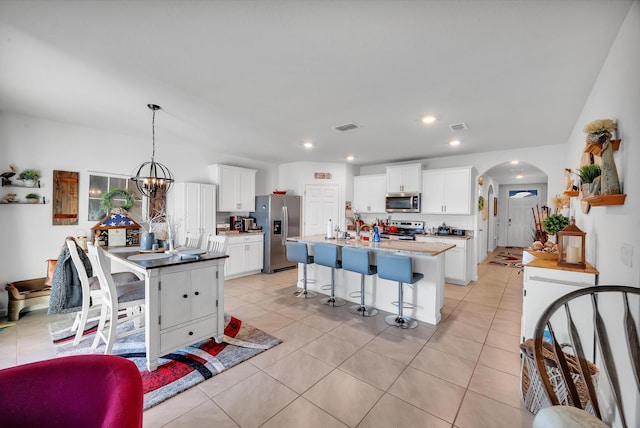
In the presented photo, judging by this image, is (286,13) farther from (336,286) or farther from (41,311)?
(41,311)

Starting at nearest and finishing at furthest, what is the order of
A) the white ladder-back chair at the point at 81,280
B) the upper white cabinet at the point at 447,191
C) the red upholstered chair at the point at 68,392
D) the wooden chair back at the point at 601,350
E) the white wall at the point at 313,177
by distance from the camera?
the red upholstered chair at the point at 68,392
the wooden chair back at the point at 601,350
the white ladder-back chair at the point at 81,280
the upper white cabinet at the point at 447,191
the white wall at the point at 313,177

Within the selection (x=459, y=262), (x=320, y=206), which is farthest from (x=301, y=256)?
(x=459, y=262)

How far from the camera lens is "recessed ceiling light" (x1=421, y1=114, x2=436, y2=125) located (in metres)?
3.32

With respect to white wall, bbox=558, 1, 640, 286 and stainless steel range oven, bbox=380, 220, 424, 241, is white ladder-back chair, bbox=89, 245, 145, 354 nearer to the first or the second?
white wall, bbox=558, 1, 640, 286

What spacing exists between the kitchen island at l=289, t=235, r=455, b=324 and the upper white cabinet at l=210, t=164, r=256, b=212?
2.23m

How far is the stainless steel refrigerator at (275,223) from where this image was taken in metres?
5.82

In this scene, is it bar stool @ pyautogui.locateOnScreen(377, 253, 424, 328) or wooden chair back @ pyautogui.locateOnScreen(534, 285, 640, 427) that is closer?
wooden chair back @ pyautogui.locateOnScreen(534, 285, 640, 427)

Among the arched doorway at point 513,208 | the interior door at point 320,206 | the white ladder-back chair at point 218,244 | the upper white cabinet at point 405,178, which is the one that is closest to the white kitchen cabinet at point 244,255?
the interior door at point 320,206

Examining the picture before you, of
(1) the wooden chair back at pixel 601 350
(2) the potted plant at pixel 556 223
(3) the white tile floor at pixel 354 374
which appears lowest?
(3) the white tile floor at pixel 354 374

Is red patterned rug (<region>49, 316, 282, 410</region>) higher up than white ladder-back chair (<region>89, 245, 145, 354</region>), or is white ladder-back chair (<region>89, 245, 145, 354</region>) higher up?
white ladder-back chair (<region>89, 245, 145, 354</region>)

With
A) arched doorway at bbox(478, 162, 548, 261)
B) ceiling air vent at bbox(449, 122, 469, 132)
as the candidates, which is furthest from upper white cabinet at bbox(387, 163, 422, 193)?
arched doorway at bbox(478, 162, 548, 261)

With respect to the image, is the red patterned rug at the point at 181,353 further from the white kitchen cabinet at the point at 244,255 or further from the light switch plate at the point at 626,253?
the light switch plate at the point at 626,253

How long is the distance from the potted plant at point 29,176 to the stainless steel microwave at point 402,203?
592 centimetres

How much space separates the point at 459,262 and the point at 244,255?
420 centimetres
